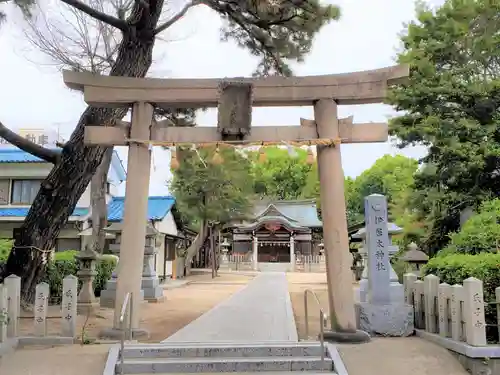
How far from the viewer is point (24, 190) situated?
82.2 feet

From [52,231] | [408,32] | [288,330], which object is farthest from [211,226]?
[288,330]

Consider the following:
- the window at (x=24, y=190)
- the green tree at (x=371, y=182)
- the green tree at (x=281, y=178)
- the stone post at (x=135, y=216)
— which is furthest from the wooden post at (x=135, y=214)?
the green tree at (x=371, y=182)

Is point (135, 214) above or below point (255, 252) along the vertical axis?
above

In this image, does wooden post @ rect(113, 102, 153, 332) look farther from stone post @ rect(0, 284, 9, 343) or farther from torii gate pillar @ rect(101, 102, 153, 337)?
stone post @ rect(0, 284, 9, 343)

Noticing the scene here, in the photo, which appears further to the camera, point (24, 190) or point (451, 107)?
point (24, 190)

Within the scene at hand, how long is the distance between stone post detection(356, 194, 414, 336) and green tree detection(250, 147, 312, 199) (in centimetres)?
4686

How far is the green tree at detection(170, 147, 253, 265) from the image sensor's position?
93.7 ft

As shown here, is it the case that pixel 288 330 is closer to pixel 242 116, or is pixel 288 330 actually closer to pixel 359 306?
pixel 359 306

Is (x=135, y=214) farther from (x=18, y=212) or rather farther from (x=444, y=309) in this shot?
(x=18, y=212)

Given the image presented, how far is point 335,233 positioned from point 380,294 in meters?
1.58

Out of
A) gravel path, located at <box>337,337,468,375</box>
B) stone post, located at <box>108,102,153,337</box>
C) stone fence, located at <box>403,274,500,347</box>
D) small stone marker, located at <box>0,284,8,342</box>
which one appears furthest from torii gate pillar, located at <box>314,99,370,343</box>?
small stone marker, located at <box>0,284,8,342</box>

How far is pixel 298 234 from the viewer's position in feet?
141

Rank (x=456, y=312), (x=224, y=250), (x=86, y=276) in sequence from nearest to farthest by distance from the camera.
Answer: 1. (x=456, y=312)
2. (x=86, y=276)
3. (x=224, y=250)

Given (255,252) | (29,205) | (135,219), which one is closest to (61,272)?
(135,219)
